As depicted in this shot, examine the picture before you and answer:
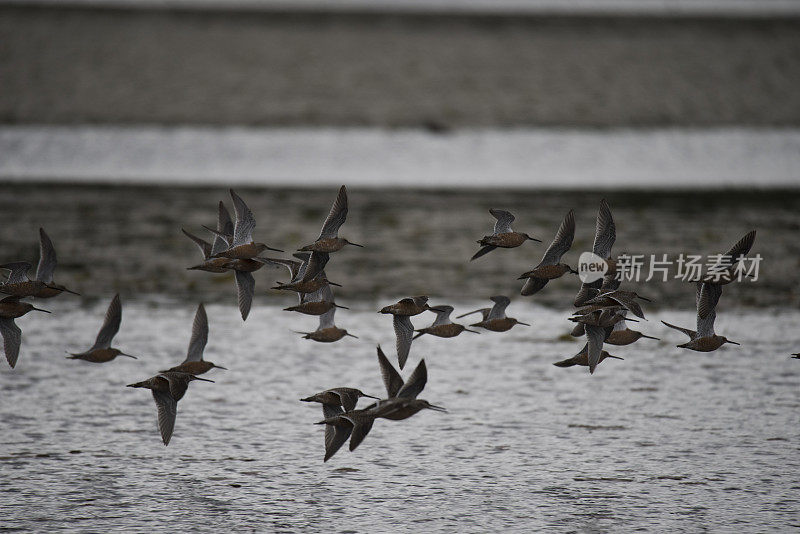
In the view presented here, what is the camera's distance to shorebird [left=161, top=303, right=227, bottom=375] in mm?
4676

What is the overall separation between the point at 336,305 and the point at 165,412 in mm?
792

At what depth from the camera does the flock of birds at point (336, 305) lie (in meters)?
4.27

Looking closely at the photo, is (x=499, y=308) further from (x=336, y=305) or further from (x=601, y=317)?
(x=336, y=305)

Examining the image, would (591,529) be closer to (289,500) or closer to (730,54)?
(289,500)

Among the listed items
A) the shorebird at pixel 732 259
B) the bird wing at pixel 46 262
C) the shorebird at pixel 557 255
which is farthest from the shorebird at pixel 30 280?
the shorebird at pixel 732 259

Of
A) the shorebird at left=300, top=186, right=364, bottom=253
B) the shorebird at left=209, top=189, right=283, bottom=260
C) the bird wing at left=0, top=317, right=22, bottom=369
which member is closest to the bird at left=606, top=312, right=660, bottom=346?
the shorebird at left=300, top=186, right=364, bottom=253

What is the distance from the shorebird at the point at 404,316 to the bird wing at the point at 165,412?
918 millimetres

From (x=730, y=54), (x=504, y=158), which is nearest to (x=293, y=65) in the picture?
(x=504, y=158)

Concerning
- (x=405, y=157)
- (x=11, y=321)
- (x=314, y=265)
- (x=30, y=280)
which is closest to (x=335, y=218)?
(x=314, y=265)

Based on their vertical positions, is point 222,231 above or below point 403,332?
above

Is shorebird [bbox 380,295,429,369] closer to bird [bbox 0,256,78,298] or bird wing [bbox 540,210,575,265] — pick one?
bird wing [bbox 540,210,575,265]

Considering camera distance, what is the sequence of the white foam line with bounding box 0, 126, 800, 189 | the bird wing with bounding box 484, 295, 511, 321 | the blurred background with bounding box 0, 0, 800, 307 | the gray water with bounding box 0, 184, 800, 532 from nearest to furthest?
the gray water with bounding box 0, 184, 800, 532 < the bird wing with bounding box 484, 295, 511, 321 < the blurred background with bounding box 0, 0, 800, 307 < the white foam line with bounding box 0, 126, 800, 189

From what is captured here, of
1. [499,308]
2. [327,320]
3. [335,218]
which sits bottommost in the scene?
[327,320]

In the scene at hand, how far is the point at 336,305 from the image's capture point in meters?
4.56
